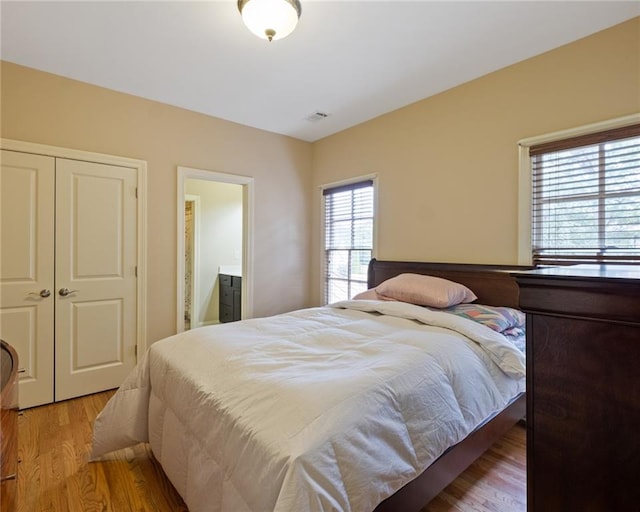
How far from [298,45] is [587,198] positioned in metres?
2.27

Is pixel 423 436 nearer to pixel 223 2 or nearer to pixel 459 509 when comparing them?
pixel 459 509

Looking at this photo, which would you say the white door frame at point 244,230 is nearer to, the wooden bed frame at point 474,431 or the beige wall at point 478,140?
the beige wall at point 478,140

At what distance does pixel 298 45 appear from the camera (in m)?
2.38

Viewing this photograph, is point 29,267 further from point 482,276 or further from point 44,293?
point 482,276

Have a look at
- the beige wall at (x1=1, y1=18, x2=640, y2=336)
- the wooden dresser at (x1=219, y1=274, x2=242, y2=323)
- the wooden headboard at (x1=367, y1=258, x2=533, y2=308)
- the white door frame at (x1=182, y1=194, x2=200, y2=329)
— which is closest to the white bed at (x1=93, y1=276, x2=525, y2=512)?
the wooden headboard at (x1=367, y1=258, x2=533, y2=308)

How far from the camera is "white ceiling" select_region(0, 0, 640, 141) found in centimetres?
204

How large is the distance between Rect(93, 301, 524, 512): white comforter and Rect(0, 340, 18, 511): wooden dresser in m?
0.60

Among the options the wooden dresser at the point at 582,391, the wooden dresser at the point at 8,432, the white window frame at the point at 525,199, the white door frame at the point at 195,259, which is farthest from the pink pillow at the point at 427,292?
the white door frame at the point at 195,259

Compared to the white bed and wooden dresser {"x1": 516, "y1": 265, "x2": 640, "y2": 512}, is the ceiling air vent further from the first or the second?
wooden dresser {"x1": 516, "y1": 265, "x2": 640, "y2": 512}

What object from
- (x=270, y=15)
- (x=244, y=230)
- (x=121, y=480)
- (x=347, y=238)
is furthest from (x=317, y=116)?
(x=121, y=480)

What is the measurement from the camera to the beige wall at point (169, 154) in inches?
107

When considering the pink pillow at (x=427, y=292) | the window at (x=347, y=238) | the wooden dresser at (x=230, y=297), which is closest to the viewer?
the pink pillow at (x=427, y=292)

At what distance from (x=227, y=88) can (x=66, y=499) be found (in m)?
3.11

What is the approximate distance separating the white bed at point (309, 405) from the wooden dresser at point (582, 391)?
1.95 feet
